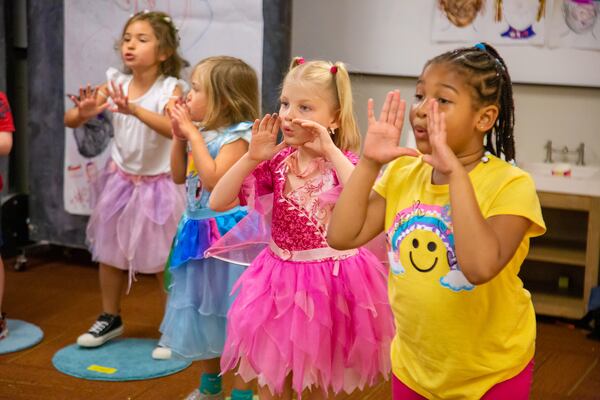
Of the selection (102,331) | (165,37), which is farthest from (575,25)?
(102,331)

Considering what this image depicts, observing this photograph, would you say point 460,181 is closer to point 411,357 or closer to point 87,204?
point 411,357

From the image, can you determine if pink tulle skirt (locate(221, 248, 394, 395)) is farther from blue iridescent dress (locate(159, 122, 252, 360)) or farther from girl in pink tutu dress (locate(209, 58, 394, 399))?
blue iridescent dress (locate(159, 122, 252, 360))

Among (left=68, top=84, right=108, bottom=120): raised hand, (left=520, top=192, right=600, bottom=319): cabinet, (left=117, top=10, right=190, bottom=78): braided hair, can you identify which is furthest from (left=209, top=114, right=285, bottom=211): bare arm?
(left=520, top=192, right=600, bottom=319): cabinet

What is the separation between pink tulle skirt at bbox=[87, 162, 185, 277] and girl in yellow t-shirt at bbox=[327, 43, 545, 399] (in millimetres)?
1827

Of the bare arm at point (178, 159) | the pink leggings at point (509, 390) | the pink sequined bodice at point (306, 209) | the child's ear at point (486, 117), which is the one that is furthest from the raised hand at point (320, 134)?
the bare arm at point (178, 159)

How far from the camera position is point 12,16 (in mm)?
4699

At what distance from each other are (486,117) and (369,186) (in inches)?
9.8

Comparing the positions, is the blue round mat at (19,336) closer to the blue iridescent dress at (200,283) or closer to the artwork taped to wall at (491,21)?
the blue iridescent dress at (200,283)

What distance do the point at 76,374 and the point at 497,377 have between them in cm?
191

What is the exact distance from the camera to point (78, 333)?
3.56m

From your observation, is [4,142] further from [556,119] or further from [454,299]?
[556,119]

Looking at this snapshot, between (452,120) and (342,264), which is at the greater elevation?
(452,120)

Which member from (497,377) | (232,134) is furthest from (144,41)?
(497,377)

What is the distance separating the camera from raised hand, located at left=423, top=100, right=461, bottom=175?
1465 millimetres
